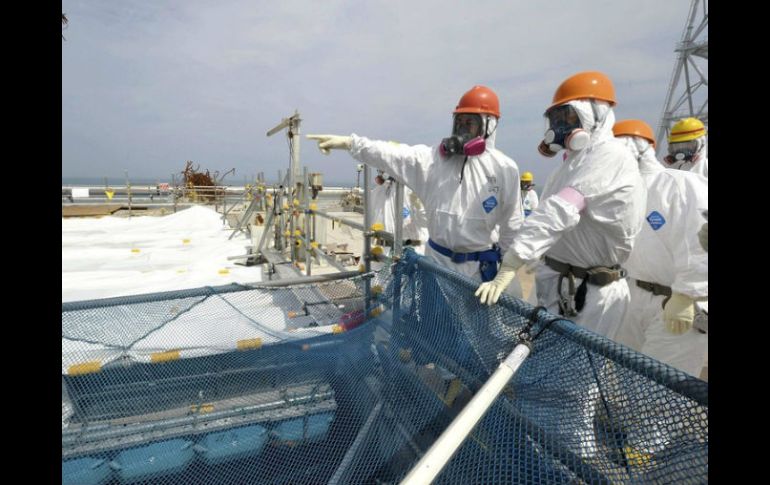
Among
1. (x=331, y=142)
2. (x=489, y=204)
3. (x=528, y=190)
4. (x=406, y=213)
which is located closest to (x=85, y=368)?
(x=331, y=142)

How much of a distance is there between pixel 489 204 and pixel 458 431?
2.22 metres

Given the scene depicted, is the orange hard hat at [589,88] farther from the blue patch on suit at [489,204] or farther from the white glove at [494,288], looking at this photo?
the white glove at [494,288]

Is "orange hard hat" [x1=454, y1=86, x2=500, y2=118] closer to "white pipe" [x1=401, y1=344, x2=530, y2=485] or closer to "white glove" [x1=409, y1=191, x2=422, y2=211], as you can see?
"white pipe" [x1=401, y1=344, x2=530, y2=485]

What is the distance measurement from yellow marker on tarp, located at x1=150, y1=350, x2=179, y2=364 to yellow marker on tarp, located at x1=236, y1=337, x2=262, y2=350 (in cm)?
37

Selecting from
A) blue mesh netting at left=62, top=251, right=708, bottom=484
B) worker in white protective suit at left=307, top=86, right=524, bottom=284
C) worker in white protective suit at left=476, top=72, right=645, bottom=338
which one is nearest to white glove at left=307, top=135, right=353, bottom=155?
worker in white protective suit at left=307, top=86, right=524, bottom=284

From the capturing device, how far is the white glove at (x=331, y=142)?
321 centimetres

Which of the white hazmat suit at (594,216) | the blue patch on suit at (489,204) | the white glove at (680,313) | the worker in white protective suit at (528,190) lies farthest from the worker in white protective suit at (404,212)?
the worker in white protective suit at (528,190)

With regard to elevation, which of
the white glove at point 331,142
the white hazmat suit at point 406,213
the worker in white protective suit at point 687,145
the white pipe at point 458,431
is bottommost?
the white pipe at point 458,431

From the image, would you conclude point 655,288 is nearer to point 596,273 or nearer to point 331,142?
point 596,273

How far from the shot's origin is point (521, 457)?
1358mm

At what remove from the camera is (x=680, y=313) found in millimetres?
2475

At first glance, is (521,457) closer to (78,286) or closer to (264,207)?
(78,286)

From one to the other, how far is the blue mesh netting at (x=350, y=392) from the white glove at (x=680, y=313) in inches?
61.0
